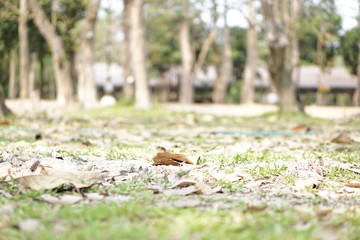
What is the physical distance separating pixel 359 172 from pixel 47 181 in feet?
6.11

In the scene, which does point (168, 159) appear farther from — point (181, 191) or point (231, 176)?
point (181, 191)

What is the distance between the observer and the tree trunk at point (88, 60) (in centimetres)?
2252

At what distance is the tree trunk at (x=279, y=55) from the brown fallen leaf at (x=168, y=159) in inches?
476

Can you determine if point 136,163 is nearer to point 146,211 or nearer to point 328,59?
point 146,211

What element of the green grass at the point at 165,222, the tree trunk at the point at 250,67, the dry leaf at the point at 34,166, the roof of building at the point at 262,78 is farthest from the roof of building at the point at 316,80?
the green grass at the point at 165,222

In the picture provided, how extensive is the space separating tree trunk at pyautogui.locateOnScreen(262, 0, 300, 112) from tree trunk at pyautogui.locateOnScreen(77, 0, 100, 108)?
9014 millimetres

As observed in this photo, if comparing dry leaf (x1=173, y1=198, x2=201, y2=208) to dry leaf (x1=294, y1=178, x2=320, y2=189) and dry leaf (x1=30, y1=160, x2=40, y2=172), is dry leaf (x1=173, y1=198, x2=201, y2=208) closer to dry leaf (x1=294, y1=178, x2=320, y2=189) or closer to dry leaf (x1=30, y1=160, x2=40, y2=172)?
dry leaf (x1=294, y1=178, x2=320, y2=189)

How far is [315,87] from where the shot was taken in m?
48.5

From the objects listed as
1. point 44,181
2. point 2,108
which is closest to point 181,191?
point 44,181

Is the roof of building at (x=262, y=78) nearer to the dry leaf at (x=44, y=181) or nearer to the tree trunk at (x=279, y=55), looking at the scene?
the tree trunk at (x=279, y=55)

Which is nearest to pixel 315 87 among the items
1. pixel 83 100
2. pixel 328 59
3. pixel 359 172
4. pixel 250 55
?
pixel 328 59

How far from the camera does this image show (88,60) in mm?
23109

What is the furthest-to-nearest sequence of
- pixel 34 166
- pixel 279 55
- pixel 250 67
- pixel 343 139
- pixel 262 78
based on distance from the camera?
1. pixel 262 78
2. pixel 250 67
3. pixel 279 55
4. pixel 343 139
5. pixel 34 166

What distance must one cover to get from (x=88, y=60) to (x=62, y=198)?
21143 millimetres
